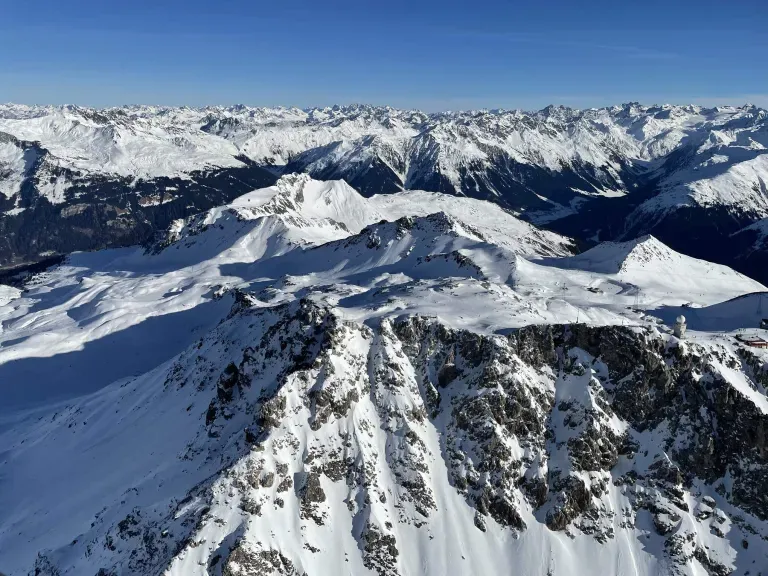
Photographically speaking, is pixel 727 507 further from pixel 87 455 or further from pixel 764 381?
pixel 87 455

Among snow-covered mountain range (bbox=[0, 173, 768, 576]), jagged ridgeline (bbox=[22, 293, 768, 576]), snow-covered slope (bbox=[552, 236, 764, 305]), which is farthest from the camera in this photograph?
snow-covered slope (bbox=[552, 236, 764, 305])

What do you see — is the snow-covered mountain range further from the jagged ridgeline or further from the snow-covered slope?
the snow-covered slope

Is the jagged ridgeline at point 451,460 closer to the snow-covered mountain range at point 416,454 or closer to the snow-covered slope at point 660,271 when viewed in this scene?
the snow-covered mountain range at point 416,454

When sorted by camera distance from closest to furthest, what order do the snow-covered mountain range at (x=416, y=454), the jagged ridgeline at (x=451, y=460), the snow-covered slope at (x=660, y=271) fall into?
1. the jagged ridgeline at (x=451, y=460)
2. the snow-covered mountain range at (x=416, y=454)
3. the snow-covered slope at (x=660, y=271)

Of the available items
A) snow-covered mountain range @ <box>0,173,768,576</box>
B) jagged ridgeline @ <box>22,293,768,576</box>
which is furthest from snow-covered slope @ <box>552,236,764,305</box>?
jagged ridgeline @ <box>22,293,768,576</box>

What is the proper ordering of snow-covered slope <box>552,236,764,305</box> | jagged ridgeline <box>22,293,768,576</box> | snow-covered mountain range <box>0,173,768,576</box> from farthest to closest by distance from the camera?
1. snow-covered slope <box>552,236,764,305</box>
2. snow-covered mountain range <box>0,173,768,576</box>
3. jagged ridgeline <box>22,293,768,576</box>

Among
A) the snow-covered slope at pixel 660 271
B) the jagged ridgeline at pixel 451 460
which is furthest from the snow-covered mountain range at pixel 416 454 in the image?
the snow-covered slope at pixel 660 271

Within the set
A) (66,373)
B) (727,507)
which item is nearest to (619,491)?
(727,507)

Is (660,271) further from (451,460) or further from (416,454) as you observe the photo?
(416,454)

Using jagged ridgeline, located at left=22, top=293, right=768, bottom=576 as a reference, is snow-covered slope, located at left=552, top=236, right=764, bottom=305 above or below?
above
